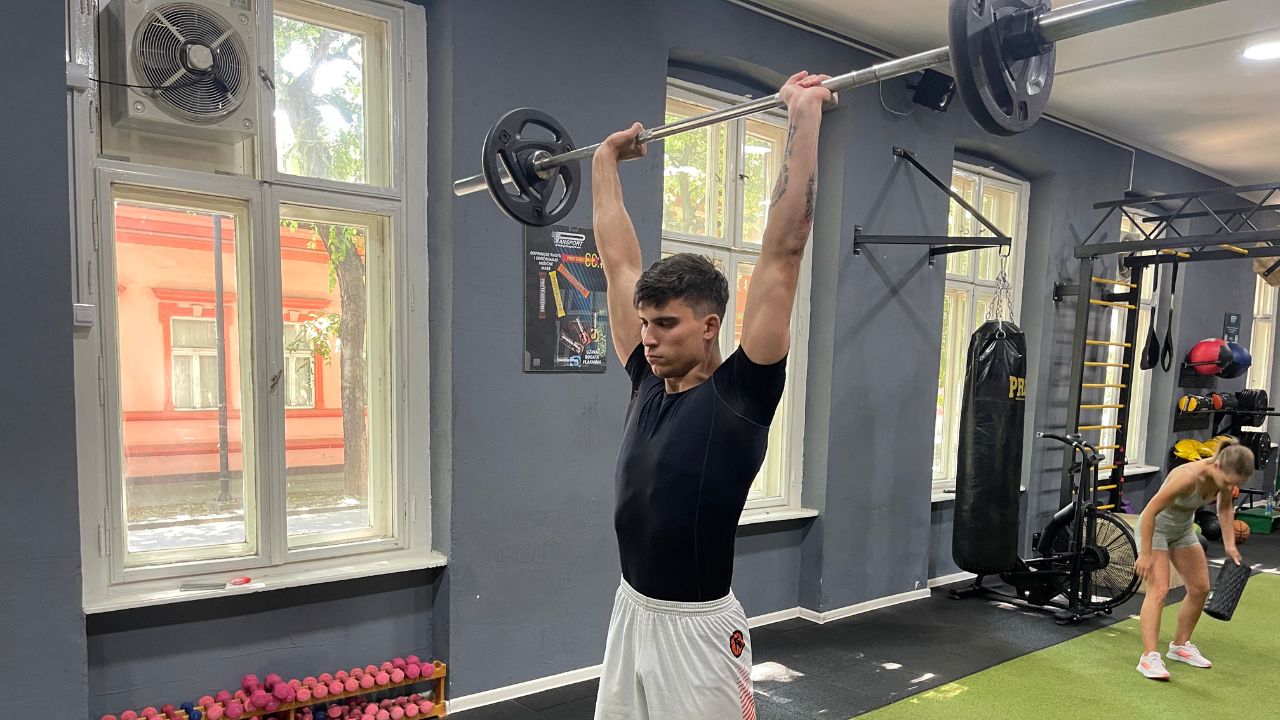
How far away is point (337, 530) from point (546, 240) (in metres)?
1.33

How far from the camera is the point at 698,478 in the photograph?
1344 mm

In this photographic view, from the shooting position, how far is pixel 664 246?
3.64 metres

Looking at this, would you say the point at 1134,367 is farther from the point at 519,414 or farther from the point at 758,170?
the point at 519,414

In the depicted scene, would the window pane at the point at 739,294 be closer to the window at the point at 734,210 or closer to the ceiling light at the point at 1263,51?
the window at the point at 734,210

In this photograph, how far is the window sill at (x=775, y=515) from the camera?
3.81 meters

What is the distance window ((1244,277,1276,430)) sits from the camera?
8.24 meters

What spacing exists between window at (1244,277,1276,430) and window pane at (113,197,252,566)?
31.9 ft

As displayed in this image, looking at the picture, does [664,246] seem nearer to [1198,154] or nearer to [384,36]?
[384,36]

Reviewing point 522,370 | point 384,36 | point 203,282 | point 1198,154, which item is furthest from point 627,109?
point 1198,154

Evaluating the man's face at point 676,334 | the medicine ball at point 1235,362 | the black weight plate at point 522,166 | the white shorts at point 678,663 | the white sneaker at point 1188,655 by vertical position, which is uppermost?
the black weight plate at point 522,166

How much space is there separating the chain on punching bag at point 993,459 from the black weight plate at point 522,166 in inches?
116

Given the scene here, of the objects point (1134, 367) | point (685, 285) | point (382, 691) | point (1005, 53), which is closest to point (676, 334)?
point (685, 285)

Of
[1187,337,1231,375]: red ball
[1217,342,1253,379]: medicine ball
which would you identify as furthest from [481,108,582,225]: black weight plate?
[1217,342,1253,379]: medicine ball

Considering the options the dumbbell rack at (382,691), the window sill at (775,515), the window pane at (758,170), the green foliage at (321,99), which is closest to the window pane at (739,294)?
the window pane at (758,170)
